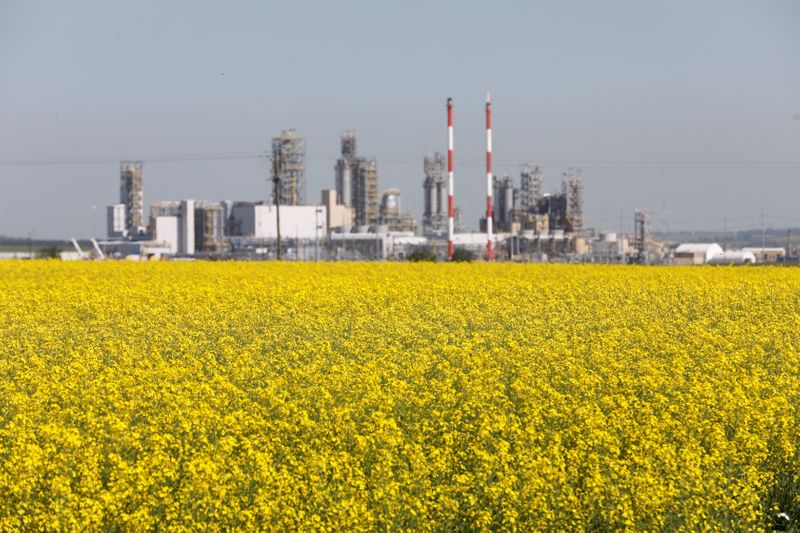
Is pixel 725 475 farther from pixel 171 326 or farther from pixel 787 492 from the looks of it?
pixel 171 326

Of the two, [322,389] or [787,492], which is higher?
[322,389]

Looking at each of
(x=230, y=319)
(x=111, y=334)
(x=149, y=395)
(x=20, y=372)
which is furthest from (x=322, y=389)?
(x=230, y=319)

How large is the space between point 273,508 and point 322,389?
344 cm

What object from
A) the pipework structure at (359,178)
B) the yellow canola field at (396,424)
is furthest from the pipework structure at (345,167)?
the yellow canola field at (396,424)

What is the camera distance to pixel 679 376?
11.7 metres

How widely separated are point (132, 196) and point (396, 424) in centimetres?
11180

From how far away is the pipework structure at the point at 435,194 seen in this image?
11319cm

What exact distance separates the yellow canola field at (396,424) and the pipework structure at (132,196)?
3974 inches

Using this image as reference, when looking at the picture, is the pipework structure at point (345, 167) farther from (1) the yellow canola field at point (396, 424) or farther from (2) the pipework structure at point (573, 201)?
(1) the yellow canola field at point (396, 424)

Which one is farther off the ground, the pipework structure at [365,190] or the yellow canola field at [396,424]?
the pipework structure at [365,190]

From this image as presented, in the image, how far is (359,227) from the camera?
105m

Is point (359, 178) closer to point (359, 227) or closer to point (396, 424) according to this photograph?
point (359, 227)

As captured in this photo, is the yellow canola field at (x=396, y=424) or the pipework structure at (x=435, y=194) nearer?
the yellow canola field at (x=396, y=424)

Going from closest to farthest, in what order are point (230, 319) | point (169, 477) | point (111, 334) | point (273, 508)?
point (273, 508) < point (169, 477) < point (111, 334) < point (230, 319)
